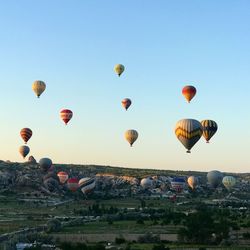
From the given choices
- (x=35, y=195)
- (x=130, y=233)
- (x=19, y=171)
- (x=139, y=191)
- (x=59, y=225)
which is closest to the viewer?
(x=130, y=233)

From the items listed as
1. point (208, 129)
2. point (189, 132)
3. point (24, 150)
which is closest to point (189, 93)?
point (208, 129)

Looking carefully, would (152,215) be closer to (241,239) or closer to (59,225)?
(59,225)

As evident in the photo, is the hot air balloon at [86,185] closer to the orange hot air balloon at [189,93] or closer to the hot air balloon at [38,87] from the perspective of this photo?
the hot air balloon at [38,87]

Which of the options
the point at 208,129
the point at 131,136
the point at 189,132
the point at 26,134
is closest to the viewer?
the point at 189,132

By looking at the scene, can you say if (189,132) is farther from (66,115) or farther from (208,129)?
(66,115)

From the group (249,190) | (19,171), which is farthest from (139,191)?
(249,190)

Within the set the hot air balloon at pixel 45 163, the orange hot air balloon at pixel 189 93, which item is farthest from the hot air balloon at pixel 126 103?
the hot air balloon at pixel 45 163

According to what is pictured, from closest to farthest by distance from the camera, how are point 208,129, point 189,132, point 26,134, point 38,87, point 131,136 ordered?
point 189,132
point 208,129
point 38,87
point 131,136
point 26,134
